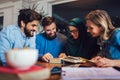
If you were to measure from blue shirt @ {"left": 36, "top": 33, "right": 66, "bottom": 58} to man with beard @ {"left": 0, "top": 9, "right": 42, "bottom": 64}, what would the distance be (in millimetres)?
305

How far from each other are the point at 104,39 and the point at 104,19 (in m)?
0.16

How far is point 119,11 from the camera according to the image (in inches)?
86.3

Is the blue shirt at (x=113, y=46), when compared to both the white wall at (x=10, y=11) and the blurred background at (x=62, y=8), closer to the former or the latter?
the blurred background at (x=62, y=8)

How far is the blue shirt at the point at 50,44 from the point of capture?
6.97 ft

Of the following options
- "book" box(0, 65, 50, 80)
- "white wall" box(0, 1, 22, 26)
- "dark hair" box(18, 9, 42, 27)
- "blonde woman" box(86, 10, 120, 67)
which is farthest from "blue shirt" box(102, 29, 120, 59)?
"white wall" box(0, 1, 22, 26)

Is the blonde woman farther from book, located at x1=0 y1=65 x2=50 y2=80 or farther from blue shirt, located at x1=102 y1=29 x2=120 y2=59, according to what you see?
book, located at x1=0 y1=65 x2=50 y2=80

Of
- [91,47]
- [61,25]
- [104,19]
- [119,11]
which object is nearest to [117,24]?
[119,11]

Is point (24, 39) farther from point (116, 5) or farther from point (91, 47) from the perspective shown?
point (116, 5)

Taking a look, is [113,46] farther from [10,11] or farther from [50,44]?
[10,11]

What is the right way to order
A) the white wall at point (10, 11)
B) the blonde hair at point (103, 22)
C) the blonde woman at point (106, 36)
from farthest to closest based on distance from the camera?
the white wall at point (10, 11)
the blonde hair at point (103, 22)
the blonde woman at point (106, 36)

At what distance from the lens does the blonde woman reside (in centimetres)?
122

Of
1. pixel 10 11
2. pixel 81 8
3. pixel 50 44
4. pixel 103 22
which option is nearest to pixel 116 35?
pixel 103 22

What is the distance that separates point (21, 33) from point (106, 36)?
686 mm

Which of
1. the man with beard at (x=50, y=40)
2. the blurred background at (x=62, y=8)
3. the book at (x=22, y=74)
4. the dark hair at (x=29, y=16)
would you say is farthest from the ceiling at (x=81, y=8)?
the book at (x=22, y=74)
